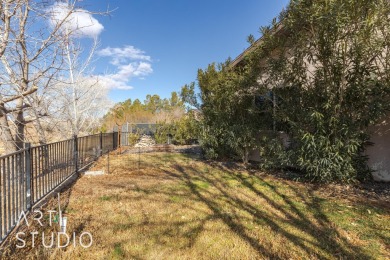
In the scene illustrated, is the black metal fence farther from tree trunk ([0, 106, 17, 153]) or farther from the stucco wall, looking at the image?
the stucco wall

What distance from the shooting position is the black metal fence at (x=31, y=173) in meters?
2.72

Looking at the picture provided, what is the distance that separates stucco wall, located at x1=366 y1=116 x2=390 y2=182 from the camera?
5.58m

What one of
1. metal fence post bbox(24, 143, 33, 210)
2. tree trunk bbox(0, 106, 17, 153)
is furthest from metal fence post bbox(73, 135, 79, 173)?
metal fence post bbox(24, 143, 33, 210)

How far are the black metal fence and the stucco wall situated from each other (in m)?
7.16

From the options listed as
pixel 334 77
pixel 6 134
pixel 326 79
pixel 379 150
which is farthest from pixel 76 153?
pixel 379 150

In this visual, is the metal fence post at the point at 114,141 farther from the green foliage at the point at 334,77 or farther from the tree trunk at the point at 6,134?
the green foliage at the point at 334,77

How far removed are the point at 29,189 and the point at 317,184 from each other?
585 cm

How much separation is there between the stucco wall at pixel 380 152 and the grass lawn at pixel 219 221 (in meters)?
1.66

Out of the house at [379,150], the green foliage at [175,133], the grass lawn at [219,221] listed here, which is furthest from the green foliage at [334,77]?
the green foliage at [175,133]

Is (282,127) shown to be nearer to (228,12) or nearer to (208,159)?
(208,159)

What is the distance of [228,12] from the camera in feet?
37.3

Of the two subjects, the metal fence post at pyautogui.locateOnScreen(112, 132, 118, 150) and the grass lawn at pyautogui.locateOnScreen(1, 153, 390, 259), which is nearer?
the grass lawn at pyautogui.locateOnScreen(1, 153, 390, 259)

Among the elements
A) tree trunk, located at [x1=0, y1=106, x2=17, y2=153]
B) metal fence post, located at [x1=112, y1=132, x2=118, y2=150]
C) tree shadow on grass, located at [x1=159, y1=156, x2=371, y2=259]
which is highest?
tree trunk, located at [x1=0, y1=106, x2=17, y2=153]

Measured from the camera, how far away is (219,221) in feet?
11.1
